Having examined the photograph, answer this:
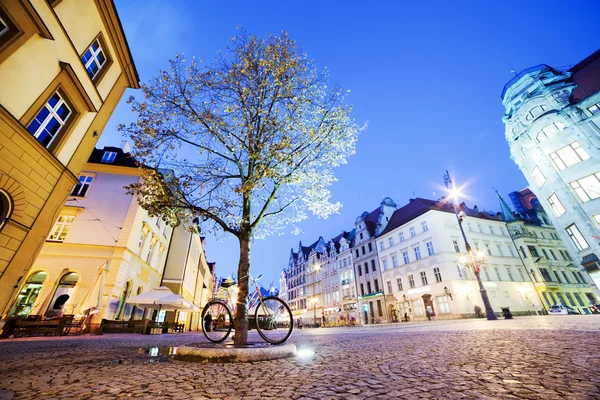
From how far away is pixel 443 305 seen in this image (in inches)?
1180

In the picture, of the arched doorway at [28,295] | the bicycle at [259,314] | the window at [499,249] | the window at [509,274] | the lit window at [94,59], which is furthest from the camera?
the window at [499,249]

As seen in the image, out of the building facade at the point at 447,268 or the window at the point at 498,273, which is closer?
the building facade at the point at 447,268

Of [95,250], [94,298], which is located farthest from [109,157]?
[94,298]

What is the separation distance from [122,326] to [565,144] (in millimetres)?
40235

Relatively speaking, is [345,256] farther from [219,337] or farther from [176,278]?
[219,337]

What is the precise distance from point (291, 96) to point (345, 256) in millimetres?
45261

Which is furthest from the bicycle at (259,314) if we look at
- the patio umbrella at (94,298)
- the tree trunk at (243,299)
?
the patio umbrella at (94,298)

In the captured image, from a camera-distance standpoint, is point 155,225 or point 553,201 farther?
point 553,201

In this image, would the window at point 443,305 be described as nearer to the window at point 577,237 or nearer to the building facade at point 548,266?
the window at point 577,237

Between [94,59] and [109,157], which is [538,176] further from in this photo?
[109,157]

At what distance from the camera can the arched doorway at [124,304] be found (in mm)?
15269

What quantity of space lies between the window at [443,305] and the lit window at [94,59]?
122 ft

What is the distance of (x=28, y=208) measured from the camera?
8.27 m

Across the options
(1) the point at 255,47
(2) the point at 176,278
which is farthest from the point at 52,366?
(2) the point at 176,278
